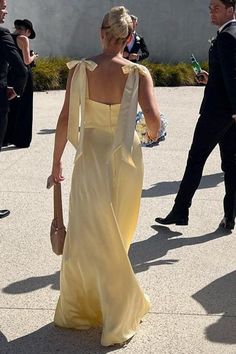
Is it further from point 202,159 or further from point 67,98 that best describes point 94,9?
point 67,98

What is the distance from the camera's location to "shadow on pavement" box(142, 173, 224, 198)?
7141 millimetres

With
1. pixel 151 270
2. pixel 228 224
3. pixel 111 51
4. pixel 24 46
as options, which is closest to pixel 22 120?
A: pixel 24 46

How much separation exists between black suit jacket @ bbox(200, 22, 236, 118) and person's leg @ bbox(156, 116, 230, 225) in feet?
0.29

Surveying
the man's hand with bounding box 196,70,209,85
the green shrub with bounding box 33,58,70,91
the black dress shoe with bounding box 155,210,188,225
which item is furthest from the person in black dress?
the green shrub with bounding box 33,58,70,91

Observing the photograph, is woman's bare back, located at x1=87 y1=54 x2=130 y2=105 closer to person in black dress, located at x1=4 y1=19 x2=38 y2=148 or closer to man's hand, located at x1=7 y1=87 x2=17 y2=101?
man's hand, located at x1=7 y1=87 x2=17 y2=101

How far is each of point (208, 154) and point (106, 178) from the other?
2.07 meters

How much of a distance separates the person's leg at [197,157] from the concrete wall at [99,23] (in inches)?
483

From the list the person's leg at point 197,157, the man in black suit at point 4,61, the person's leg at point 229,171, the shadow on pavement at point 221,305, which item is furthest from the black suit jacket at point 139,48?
the shadow on pavement at point 221,305

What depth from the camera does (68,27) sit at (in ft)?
60.3

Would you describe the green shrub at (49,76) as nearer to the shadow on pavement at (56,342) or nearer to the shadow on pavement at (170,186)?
the shadow on pavement at (170,186)

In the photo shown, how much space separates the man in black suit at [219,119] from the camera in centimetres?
528

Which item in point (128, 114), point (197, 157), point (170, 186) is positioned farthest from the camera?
point (170, 186)

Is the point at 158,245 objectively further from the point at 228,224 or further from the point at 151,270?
the point at 228,224

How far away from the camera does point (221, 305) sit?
14.7 feet
